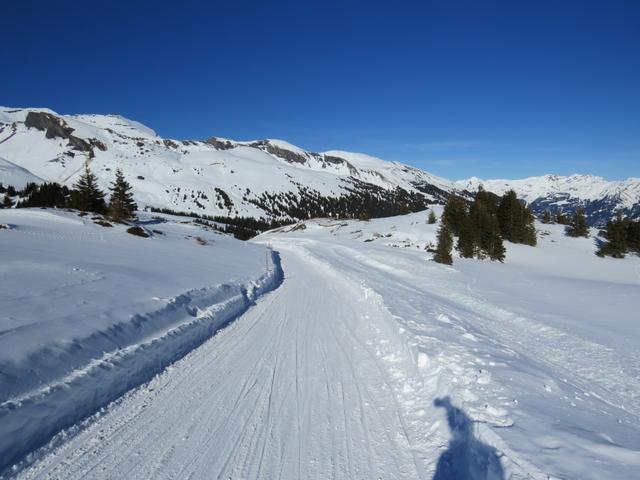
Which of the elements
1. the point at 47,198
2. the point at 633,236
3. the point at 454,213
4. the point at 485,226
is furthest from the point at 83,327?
the point at 47,198

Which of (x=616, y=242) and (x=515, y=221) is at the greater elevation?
(x=515, y=221)

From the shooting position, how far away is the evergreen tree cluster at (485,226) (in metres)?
44.1

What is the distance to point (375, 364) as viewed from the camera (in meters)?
7.83

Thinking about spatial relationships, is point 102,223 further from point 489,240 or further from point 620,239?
point 620,239

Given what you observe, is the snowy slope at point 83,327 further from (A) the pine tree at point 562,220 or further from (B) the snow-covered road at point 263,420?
(A) the pine tree at point 562,220

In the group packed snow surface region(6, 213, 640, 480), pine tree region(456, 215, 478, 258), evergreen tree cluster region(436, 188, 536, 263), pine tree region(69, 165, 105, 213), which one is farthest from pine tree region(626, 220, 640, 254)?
pine tree region(69, 165, 105, 213)

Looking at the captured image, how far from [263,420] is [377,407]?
1885 millimetres

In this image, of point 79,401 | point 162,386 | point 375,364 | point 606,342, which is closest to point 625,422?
point 375,364

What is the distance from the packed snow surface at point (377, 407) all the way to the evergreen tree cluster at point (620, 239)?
50.3 m

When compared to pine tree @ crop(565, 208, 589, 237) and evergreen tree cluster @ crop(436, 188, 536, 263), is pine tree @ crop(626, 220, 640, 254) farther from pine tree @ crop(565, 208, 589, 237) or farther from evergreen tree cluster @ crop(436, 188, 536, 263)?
evergreen tree cluster @ crop(436, 188, 536, 263)

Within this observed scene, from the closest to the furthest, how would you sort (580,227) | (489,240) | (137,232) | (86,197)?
(137,232), (489,240), (86,197), (580,227)

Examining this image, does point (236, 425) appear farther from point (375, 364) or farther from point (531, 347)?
point (531, 347)

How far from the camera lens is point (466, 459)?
15.0 feet

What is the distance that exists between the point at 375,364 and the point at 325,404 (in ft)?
7.22
